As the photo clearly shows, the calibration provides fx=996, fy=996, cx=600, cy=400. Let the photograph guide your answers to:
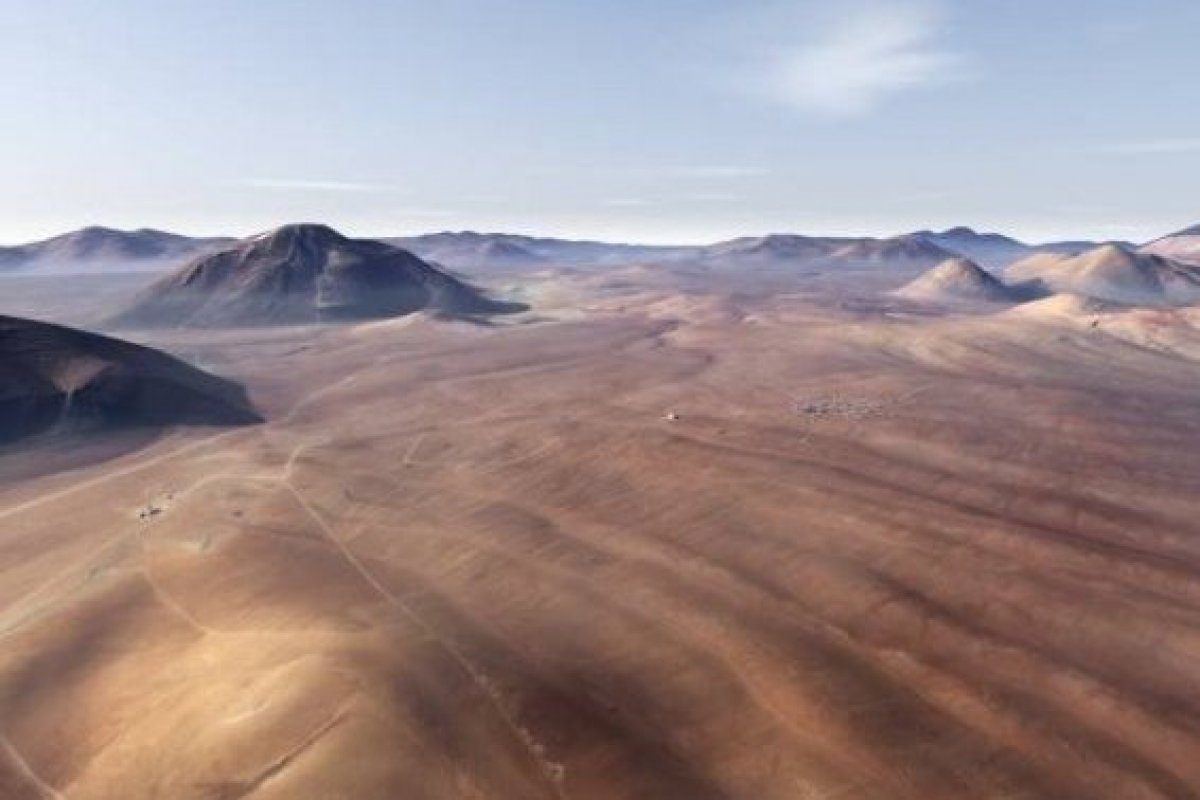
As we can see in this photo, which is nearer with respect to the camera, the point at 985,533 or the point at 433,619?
the point at 433,619

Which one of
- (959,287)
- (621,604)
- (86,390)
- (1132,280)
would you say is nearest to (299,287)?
(86,390)

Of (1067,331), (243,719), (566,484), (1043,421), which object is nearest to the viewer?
(243,719)

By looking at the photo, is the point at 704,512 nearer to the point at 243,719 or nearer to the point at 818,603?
the point at 818,603

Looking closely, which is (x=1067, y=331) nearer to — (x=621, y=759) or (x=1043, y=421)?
(x=1043, y=421)

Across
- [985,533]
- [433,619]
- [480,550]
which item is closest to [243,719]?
[433,619]

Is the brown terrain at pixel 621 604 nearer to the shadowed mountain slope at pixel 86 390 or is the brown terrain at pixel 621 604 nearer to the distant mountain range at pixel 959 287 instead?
the shadowed mountain slope at pixel 86 390

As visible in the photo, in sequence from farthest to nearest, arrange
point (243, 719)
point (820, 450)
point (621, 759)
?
point (820, 450) → point (243, 719) → point (621, 759)

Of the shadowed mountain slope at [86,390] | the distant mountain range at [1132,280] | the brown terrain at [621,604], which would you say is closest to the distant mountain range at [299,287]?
the shadowed mountain slope at [86,390]
